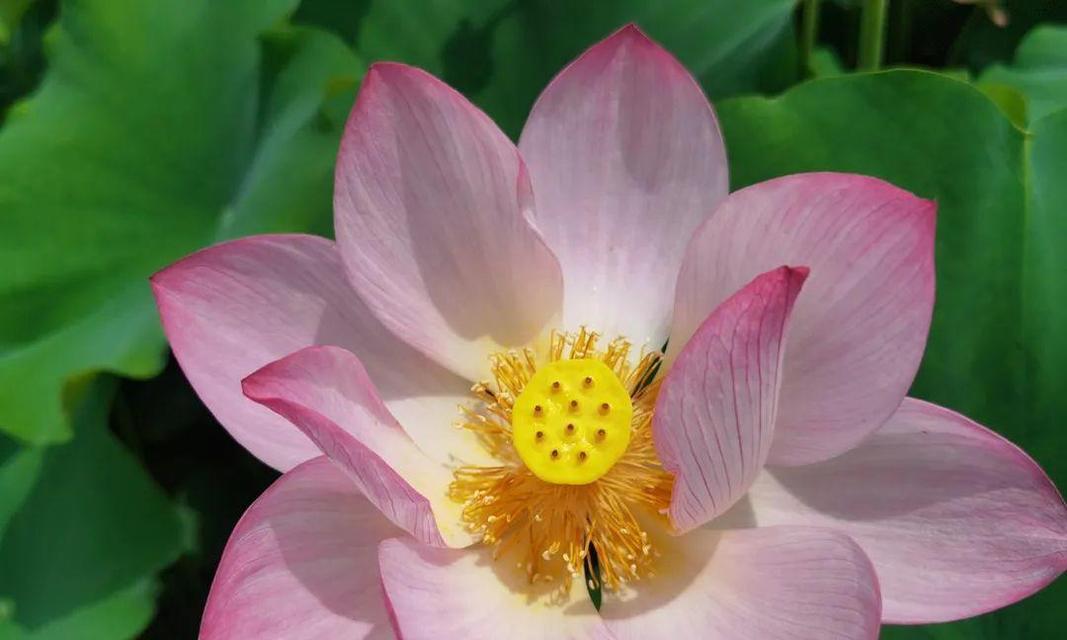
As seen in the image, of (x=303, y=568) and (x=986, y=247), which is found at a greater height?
(x=986, y=247)

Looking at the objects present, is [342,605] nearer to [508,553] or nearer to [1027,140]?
[508,553]

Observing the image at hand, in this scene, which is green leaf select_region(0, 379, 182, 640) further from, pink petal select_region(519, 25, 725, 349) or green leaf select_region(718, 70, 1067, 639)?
green leaf select_region(718, 70, 1067, 639)

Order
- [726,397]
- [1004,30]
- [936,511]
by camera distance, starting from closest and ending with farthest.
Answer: [726,397]
[936,511]
[1004,30]

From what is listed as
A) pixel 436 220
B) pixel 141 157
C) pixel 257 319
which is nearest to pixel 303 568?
pixel 257 319

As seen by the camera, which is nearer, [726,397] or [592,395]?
[726,397]

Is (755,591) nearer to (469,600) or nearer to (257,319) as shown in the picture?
(469,600)

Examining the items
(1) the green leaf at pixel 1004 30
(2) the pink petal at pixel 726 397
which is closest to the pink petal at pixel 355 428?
(2) the pink petal at pixel 726 397

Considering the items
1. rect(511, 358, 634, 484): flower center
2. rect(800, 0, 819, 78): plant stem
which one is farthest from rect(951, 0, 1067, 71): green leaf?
rect(511, 358, 634, 484): flower center
